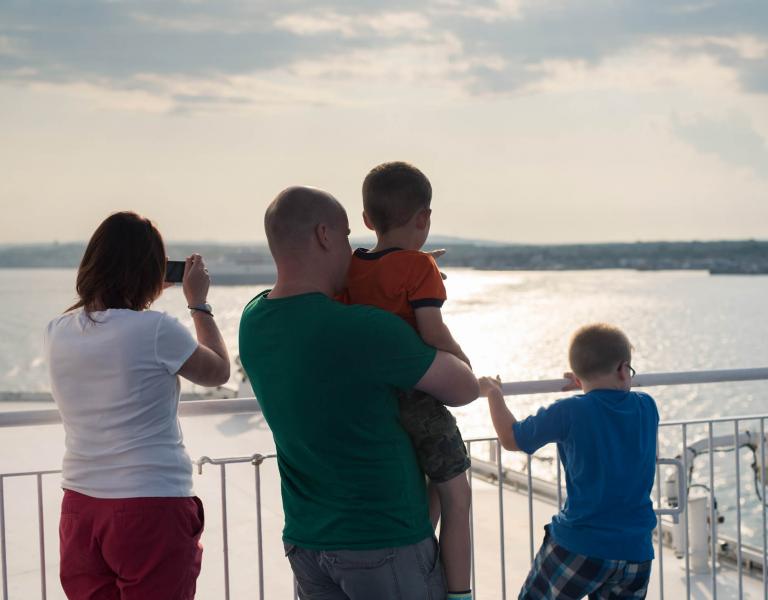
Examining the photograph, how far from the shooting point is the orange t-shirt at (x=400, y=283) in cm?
192

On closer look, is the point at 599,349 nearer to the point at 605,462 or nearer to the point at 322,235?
the point at 605,462

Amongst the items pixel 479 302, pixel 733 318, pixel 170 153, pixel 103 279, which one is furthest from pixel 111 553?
pixel 479 302

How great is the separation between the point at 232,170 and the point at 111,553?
121 metres

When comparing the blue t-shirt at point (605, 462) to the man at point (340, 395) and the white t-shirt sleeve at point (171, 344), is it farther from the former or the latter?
the white t-shirt sleeve at point (171, 344)

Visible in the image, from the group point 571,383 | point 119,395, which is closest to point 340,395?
point 119,395

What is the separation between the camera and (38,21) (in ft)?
349

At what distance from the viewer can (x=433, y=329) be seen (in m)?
1.89

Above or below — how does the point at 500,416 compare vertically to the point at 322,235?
below

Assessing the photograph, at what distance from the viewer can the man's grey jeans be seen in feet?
6.24

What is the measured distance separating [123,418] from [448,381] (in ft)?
2.81

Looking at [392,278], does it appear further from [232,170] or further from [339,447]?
[232,170]

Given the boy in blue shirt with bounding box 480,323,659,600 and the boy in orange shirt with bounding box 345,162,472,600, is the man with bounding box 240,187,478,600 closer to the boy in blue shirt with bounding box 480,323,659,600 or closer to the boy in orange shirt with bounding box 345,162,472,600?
the boy in orange shirt with bounding box 345,162,472,600

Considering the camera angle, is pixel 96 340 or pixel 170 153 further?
pixel 170 153

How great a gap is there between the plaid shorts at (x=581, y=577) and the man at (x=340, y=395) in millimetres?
643
